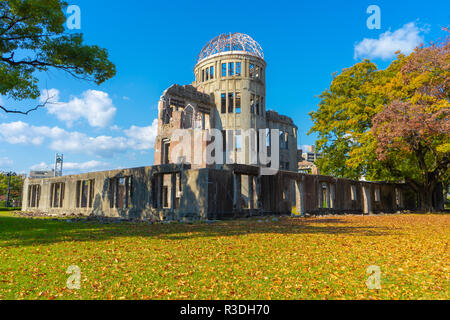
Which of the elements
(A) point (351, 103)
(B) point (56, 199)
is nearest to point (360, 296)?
(A) point (351, 103)

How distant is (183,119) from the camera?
34.3m

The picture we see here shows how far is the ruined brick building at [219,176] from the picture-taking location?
1941 centimetres

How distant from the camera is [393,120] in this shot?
71.5ft

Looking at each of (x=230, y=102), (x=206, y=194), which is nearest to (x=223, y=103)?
(x=230, y=102)

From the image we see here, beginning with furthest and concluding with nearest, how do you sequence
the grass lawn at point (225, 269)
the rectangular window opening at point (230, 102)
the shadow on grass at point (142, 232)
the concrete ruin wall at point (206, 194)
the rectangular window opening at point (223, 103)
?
the rectangular window opening at point (230, 102) → the rectangular window opening at point (223, 103) → the concrete ruin wall at point (206, 194) → the shadow on grass at point (142, 232) → the grass lawn at point (225, 269)

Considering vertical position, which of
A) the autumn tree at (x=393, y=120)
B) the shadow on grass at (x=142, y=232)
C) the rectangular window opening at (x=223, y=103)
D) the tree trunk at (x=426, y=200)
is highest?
the rectangular window opening at (x=223, y=103)

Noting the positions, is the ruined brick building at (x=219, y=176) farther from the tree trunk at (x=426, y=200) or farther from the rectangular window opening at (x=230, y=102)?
the tree trunk at (x=426, y=200)

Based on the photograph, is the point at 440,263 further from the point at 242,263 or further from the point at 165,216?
the point at 165,216

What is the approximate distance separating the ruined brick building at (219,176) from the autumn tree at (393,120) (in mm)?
3075

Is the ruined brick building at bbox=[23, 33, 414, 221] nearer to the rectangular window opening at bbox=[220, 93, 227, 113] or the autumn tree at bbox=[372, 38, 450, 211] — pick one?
the rectangular window opening at bbox=[220, 93, 227, 113]

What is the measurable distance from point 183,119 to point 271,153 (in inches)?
559

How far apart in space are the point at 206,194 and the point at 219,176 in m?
1.49

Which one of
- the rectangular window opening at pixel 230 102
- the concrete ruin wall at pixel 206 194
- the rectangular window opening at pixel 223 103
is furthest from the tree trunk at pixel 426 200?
the rectangular window opening at pixel 223 103
